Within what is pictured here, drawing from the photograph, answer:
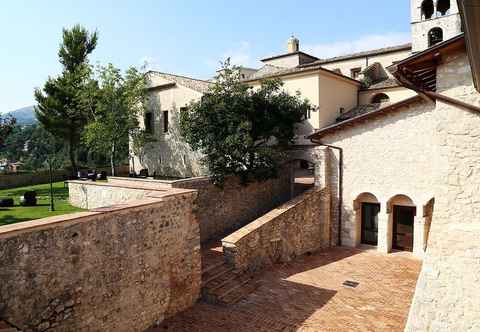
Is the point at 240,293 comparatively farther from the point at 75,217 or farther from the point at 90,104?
the point at 90,104

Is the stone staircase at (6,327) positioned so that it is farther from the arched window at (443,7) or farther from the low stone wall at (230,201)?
the arched window at (443,7)

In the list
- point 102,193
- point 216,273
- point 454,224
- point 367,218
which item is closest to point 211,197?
point 216,273

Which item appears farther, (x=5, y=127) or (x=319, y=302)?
(x=5, y=127)

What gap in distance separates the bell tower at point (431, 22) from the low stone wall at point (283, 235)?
14289 millimetres

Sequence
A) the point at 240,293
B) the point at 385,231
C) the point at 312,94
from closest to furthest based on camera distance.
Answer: the point at 240,293, the point at 385,231, the point at 312,94

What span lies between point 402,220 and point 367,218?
5.32 ft

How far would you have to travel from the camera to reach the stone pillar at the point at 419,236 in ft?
48.6

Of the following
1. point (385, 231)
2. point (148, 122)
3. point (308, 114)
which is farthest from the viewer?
point (148, 122)

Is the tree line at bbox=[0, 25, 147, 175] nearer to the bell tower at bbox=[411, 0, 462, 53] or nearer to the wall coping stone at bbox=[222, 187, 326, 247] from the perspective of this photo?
the wall coping stone at bbox=[222, 187, 326, 247]

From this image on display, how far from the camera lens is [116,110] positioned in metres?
22.4

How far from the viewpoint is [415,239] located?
15188 mm

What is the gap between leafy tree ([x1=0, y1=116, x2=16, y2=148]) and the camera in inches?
825

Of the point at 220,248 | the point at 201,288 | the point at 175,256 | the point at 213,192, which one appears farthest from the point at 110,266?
the point at 213,192

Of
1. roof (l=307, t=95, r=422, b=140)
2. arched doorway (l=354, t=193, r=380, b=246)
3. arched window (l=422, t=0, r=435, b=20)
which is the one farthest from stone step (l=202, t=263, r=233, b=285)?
arched window (l=422, t=0, r=435, b=20)
